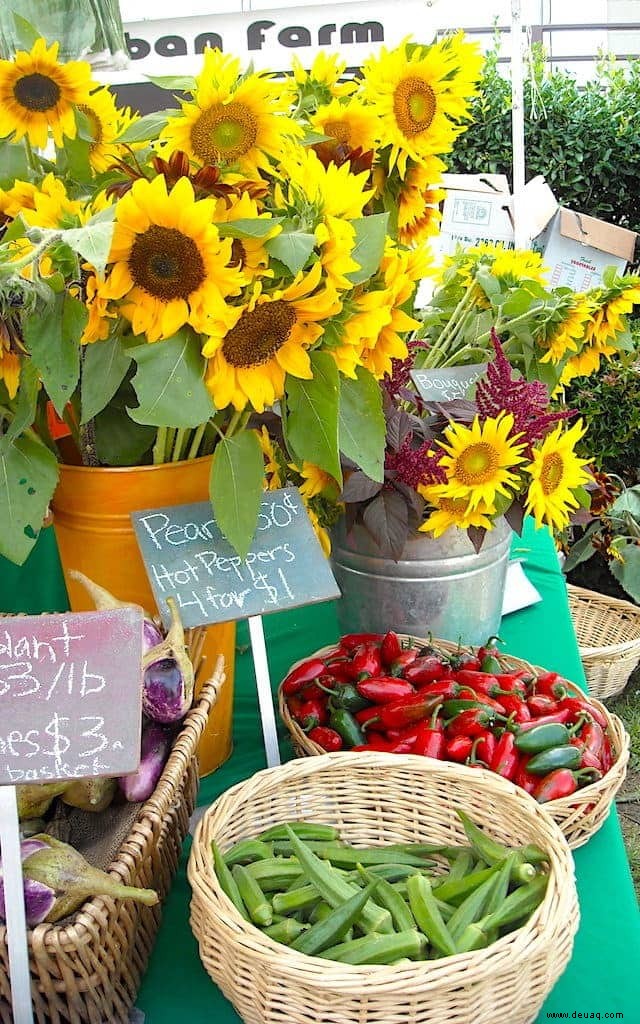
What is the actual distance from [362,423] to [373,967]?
52cm

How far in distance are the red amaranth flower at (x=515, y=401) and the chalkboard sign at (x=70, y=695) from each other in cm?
60

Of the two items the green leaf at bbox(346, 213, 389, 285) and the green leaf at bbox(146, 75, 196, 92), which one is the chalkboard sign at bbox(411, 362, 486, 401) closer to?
the green leaf at bbox(346, 213, 389, 285)

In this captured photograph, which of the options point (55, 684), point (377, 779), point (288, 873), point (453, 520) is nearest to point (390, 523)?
point (453, 520)

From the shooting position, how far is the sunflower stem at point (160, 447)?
1031 mm

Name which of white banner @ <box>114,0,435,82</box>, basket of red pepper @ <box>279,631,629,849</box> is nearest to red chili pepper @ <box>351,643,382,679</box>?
basket of red pepper @ <box>279,631,629,849</box>

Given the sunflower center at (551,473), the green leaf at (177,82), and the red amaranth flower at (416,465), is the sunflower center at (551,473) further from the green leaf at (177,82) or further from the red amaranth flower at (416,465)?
the green leaf at (177,82)


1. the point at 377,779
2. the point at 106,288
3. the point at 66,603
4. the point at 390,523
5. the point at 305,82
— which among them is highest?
the point at 305,82

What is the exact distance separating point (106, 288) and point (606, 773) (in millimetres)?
763

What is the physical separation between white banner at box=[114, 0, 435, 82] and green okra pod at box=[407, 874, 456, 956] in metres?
2.75

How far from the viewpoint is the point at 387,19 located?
127 inches

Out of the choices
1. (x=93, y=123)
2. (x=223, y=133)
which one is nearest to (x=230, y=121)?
(x=223, y=133)

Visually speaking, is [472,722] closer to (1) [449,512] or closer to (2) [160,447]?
(1) [449,512]

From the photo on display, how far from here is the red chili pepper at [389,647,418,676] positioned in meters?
1.22

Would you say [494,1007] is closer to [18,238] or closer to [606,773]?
[606,773]
